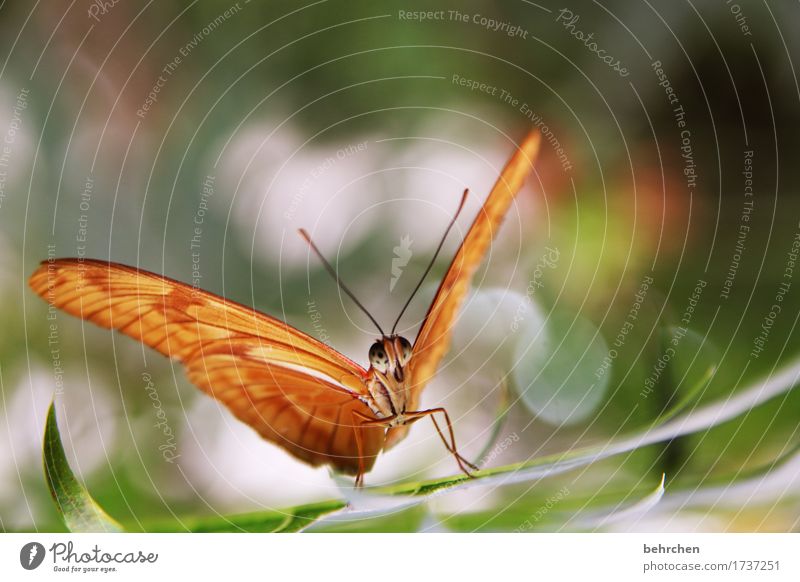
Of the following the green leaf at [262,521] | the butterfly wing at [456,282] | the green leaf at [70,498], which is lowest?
the green leaf at [262,521]

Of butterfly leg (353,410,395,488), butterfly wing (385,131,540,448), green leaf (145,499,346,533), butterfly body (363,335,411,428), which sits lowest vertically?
green leaf (145,499,346,533)

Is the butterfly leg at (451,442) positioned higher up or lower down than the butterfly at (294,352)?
lower down

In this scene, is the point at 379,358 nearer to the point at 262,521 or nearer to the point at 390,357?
the point at 390,357

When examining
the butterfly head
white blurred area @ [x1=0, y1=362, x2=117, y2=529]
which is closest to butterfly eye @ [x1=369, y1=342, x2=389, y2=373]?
the butterfly head

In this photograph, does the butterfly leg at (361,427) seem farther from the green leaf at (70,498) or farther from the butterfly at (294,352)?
the green leaf at (70,498)

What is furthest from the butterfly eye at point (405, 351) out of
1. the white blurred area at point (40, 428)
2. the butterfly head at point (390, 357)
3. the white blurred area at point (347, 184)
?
the white blurred area at point (40, 428)

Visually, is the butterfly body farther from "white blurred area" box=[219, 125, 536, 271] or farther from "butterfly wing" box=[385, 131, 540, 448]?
"white blurred area" box=[219, 125, 536, 271]
